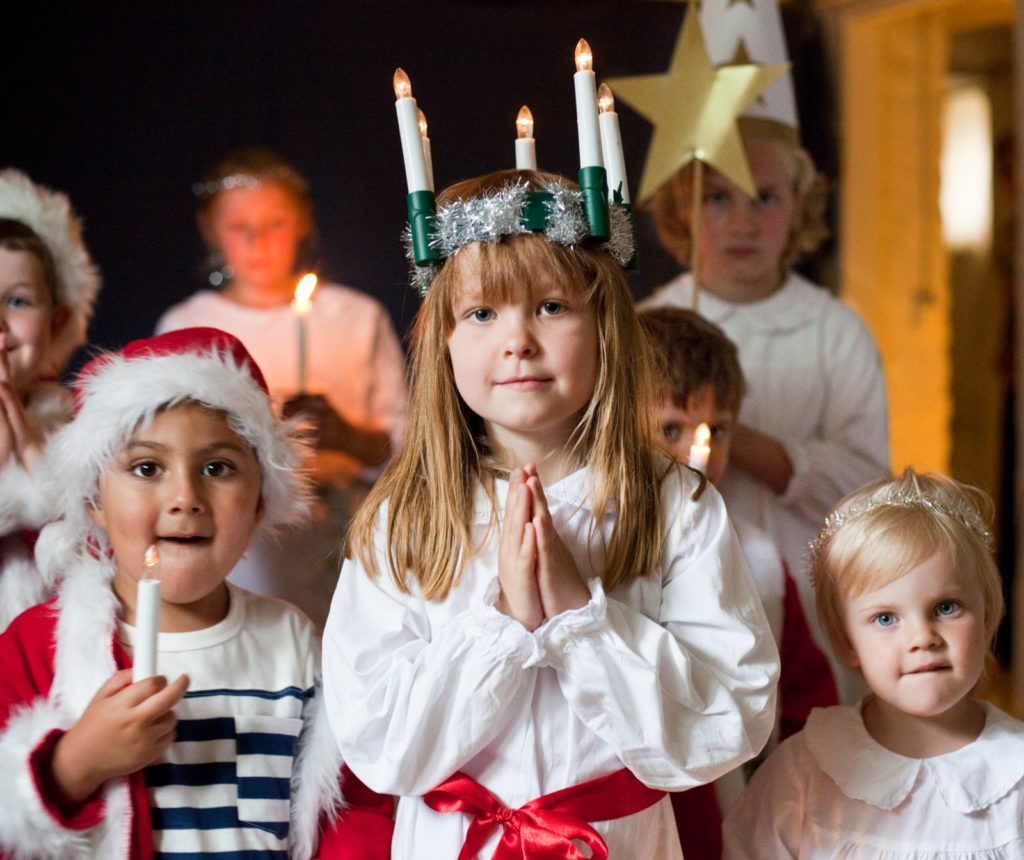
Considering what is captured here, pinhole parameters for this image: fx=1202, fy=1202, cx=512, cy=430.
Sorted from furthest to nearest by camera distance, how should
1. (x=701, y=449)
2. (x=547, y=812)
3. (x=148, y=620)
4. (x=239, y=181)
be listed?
(x=239, y=181) < (x=701, y=449) < (x=547, y=812) < (x=148, y=620)

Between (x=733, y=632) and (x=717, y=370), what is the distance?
2.41ft

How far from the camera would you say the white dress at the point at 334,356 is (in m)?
2.50

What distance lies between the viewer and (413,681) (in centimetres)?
148

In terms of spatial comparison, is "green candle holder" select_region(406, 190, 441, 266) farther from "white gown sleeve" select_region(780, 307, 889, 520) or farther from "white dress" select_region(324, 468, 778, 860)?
"white gown sleeve" select_region(780, 307, 889, 520)

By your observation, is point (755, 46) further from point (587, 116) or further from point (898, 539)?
point (898, 539)

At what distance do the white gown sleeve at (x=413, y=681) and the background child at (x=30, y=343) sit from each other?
0.62 metres

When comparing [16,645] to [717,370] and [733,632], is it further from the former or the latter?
[717,370]

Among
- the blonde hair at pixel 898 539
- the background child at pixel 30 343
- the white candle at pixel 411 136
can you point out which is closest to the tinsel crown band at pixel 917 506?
the blonde hair at pixel 898 539

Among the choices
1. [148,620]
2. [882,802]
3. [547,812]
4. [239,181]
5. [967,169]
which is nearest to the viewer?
[148,620]

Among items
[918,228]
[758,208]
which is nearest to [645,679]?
[758,208]

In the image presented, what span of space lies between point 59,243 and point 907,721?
1.60 meters

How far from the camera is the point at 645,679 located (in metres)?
1.42

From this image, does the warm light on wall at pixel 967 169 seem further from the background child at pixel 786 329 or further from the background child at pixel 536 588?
the background child at pixel 536 588

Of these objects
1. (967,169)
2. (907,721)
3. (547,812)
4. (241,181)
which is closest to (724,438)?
(907,721)
